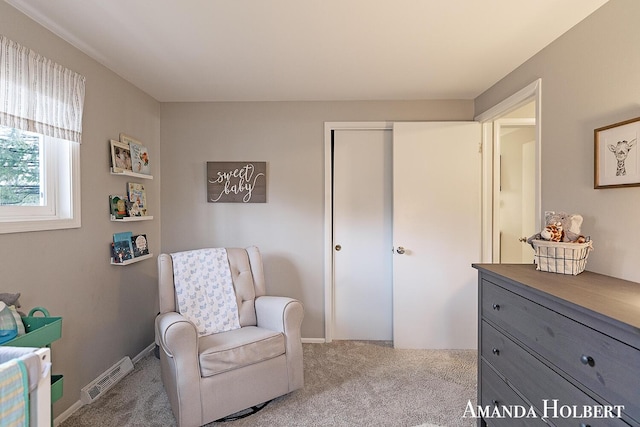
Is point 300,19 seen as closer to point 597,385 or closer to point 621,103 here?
point 621,103

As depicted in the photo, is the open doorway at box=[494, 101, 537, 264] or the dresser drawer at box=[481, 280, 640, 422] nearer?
the dresser drawer at box=[481, 280, 640, 422]

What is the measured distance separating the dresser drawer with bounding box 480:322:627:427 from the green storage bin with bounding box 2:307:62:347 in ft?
6.68

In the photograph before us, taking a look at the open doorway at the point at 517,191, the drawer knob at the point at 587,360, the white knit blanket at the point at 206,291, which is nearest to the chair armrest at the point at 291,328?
the white knit blanket at the point at 206,291

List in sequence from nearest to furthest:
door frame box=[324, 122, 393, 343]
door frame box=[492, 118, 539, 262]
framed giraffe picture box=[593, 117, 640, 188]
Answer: framed giraffe picture box=[593, 117, 640, 188] < door frame box=[492, 118, 539, 262] < door frame box=[324, 122, 393, 343]

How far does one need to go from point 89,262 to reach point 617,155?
301 centimetres

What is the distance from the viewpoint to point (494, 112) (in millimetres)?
2529

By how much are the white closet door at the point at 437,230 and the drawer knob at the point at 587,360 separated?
177 cm

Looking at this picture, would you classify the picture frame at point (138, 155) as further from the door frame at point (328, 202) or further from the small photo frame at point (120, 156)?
the door frame at point (328, 202)

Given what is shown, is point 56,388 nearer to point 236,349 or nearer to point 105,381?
point 236,349

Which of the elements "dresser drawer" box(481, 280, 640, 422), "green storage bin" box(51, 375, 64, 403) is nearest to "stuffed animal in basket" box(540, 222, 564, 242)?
"dresser drawer" box(481, 280, 640, 422)

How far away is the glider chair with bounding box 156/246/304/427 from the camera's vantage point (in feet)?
5.87

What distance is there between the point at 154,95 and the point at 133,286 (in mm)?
1687

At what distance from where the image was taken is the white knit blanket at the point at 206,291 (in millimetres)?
2240

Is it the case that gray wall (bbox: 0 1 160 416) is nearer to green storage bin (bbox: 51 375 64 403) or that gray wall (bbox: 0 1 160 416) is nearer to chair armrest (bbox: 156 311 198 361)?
green storage bin (bbox: 51 375 64 403)
